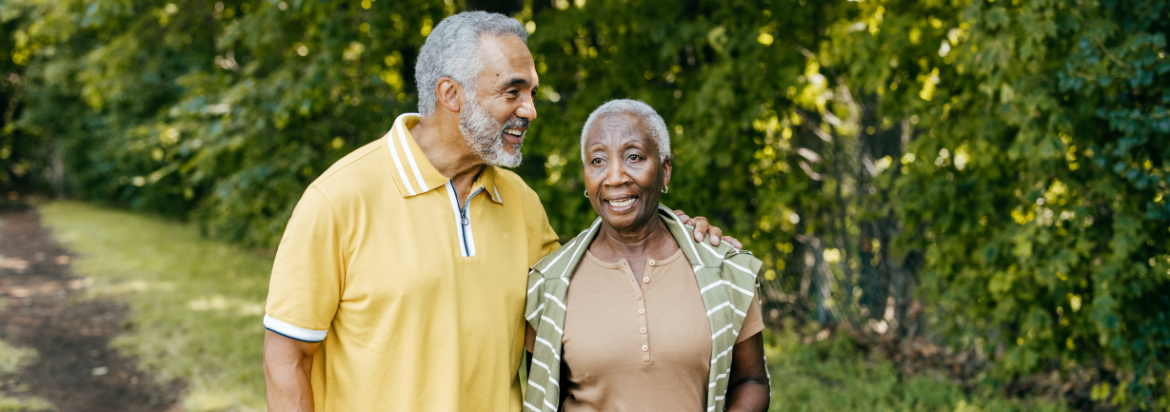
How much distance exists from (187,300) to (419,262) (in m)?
8.92

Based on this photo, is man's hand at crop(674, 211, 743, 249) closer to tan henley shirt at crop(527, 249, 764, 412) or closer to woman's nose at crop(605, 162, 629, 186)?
tan henley shirt at crop(527, 249, 764, 412)

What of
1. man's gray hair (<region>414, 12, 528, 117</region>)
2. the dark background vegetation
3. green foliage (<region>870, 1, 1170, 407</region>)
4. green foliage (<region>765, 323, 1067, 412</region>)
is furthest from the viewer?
green foliage (<region>765, 323, 1067, 412</region>)

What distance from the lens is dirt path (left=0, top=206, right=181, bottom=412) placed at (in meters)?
5.85

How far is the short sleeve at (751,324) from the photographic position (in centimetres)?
218

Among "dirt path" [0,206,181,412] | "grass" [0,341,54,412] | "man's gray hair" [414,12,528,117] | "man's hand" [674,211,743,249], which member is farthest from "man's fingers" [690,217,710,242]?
"grass" [0,341,54,412]

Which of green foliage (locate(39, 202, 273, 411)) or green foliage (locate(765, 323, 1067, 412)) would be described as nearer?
green foliage (locate(765, 323, 1067, 412))

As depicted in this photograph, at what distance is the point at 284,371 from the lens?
1.90 m

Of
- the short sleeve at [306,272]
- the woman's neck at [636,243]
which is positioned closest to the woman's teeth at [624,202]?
the woman's neck at [636,243]

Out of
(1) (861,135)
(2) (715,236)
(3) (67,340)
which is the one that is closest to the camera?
(2) (715,236)

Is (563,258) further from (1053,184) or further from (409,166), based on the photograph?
(1053,184)

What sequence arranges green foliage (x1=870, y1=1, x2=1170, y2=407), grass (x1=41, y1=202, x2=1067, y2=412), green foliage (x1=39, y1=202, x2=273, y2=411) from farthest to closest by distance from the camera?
green foliage (x1=39, y1=202, x2=273, y2=411) < grass (x1=41, y1=202, x2=1067, y2=412) < green foliage (x1=870, y1=1, x2=1170, y2=407)

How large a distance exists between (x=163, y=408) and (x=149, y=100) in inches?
467

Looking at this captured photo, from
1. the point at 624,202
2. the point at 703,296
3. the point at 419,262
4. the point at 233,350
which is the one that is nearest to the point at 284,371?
the point at 419,262

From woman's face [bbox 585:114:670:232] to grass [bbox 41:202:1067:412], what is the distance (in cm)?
364
